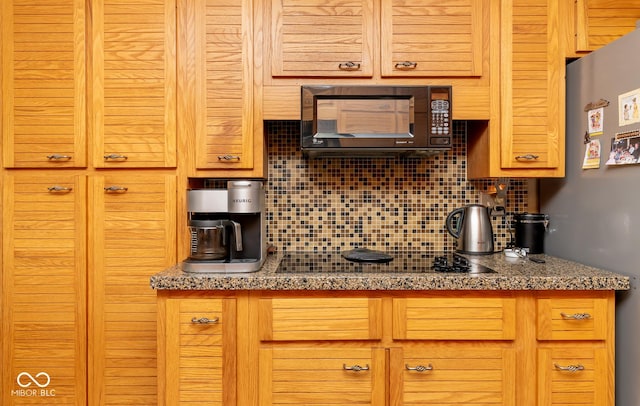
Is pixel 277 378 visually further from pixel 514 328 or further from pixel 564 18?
pixel 564 18

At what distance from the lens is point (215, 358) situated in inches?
60.9

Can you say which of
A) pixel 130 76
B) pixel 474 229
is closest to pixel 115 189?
pixel 130 76

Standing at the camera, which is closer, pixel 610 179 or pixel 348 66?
pixel 610 179

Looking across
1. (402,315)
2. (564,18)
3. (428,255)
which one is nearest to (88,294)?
(402,315)

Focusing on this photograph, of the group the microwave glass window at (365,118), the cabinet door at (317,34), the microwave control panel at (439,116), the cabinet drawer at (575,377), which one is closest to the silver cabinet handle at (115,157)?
the cabinet door at (317,34)

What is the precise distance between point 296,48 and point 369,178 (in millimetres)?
774

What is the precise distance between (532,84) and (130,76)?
6.04 ft

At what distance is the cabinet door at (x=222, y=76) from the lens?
1831 mm

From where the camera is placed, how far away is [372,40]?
1.85 meters

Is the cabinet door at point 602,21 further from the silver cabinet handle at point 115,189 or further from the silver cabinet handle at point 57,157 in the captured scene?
the silver cabinet handle at point 57,157

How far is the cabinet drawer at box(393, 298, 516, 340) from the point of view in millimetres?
1534

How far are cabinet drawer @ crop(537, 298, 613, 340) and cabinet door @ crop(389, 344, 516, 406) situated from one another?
164 millimetres

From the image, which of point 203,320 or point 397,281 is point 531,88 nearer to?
point 397,281

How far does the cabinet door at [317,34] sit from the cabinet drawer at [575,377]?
146 centimetres
